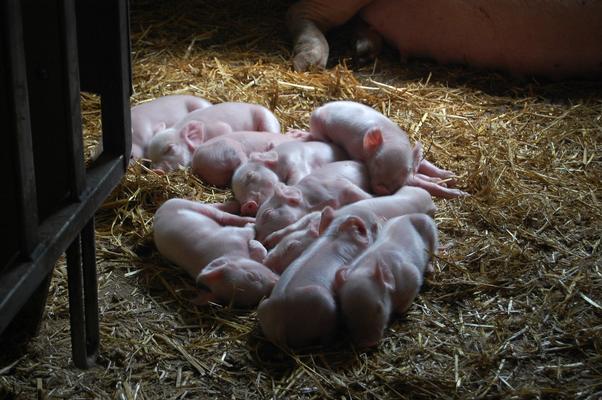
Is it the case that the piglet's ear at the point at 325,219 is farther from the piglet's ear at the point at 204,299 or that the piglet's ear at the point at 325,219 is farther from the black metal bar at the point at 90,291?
the black metal bar at the point at 90,291

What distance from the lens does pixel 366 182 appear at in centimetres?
344

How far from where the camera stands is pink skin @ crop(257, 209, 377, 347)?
2443 mm

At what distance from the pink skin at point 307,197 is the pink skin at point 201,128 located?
0.64 metres

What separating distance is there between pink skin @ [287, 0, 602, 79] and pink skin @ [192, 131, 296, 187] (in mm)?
1379

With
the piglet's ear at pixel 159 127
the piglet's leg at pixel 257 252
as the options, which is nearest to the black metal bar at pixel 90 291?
the piglet's leg at pixel 257 252

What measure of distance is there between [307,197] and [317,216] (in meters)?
0.17

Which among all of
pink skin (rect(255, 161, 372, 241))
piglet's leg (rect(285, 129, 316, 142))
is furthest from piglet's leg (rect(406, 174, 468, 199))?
piglet's leg (rect(285, 129, 316, 142))

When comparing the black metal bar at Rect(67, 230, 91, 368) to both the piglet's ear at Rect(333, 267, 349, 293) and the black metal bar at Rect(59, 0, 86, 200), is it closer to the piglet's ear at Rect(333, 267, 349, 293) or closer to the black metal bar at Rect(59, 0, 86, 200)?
the black metal bar at Rect(59, 0, 86, 200)

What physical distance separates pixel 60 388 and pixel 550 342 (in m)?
1.44

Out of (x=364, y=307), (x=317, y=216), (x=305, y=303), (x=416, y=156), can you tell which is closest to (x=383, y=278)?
(x=364, y=307)

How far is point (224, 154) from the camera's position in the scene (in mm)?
3541

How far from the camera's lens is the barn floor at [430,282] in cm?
Answer: 239

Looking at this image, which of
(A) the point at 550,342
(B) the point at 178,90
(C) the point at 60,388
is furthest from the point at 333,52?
(C) the point at 60,388

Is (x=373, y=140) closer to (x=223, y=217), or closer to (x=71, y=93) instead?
(x=223, y=217)
